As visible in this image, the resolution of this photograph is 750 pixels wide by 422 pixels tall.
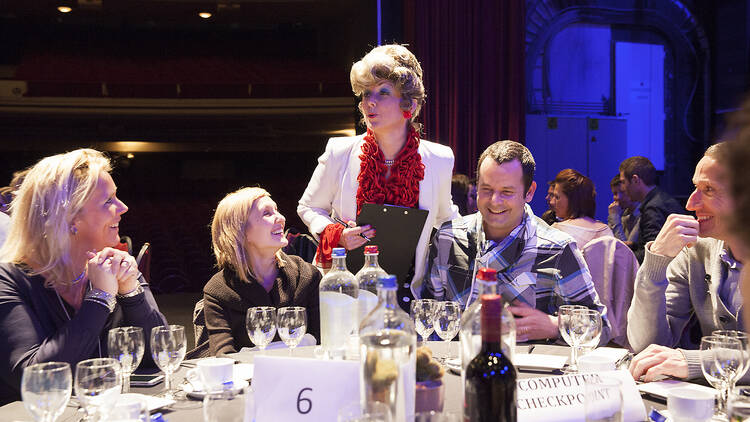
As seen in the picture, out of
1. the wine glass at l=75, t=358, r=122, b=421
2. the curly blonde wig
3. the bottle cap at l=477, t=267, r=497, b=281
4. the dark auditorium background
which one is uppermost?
the dark auditorium background

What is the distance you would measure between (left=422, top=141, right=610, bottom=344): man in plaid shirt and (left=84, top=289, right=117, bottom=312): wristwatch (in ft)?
3.69

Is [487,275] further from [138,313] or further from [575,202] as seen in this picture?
[575,202]

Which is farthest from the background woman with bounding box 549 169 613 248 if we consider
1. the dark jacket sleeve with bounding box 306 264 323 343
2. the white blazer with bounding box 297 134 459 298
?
the dark jacket sleeve with bounding box 306 264 323 343

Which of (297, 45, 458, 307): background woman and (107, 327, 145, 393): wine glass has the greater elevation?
(297, 45, 458, 307): background woman

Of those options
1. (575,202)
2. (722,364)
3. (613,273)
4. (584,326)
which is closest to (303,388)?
(584,326)

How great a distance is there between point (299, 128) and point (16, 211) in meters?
11.6

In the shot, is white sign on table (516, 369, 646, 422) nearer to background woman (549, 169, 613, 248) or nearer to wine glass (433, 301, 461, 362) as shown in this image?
wine glass (433, 301, 461, 362)

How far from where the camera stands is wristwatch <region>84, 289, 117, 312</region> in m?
1.76

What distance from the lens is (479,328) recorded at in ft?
3.83

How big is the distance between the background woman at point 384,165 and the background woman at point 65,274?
3.03ft

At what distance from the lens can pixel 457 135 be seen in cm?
677

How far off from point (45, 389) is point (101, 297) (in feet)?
1.94

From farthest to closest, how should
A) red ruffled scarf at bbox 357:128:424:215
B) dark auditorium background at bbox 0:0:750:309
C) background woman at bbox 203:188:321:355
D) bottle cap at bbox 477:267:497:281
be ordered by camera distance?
dark auditorium background at bbox 0:0:750:309
red ruffled scarf at bbox 357:128:424:215
background woman at bbox 203:188:321:355
bottle cap at bbox 477:267:497:281

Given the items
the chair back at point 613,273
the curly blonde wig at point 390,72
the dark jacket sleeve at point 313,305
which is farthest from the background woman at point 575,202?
the dark jacket sleeve at point 313,305
